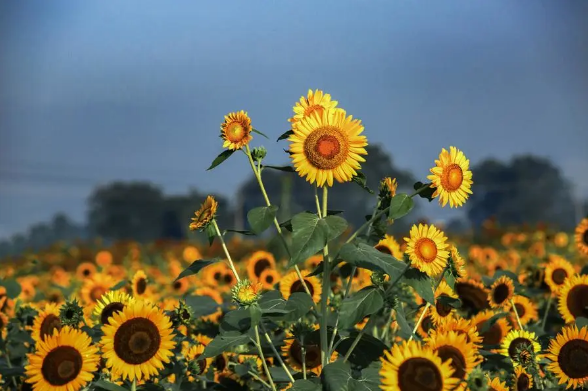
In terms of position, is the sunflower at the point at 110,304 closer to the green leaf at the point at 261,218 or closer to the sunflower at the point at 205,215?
the sunflower at the point at 205,215

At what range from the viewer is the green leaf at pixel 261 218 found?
2.14m

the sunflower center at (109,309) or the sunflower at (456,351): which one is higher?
the sunflower center at (109,309)

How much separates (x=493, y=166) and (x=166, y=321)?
5117 cm

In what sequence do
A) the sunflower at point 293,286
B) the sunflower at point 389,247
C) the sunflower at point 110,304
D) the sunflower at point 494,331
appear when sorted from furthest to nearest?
the sunflower at point 389,247 → the sunflower at point 293,286 → the sunflower at point 494,331 → the sunflower at point 110,304

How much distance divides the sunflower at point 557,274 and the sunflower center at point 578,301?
1.52ft

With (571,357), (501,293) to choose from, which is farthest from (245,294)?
(501,293)

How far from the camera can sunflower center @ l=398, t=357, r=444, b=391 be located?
1862 mm

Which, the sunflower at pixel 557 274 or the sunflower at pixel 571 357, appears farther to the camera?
the sunflower at pixel 557 274

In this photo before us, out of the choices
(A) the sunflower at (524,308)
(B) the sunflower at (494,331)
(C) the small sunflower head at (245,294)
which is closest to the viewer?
(C) the small sunflower head at (245,294)

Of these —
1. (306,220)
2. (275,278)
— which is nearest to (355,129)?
(306,220)

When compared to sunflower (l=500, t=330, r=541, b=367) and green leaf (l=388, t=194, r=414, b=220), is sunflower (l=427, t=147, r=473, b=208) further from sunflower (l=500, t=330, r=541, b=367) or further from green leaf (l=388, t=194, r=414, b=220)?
sunflower (l=500, t=330, r=541, b=367)

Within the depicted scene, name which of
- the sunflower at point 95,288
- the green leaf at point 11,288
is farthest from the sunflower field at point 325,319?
the sunflower at point 95,288

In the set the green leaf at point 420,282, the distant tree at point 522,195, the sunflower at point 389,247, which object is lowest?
the green leaf at point 420,282

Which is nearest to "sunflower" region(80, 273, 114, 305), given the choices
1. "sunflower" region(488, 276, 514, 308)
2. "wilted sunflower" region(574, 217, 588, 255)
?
"sunflower" region(488, 276, 514, 308)
